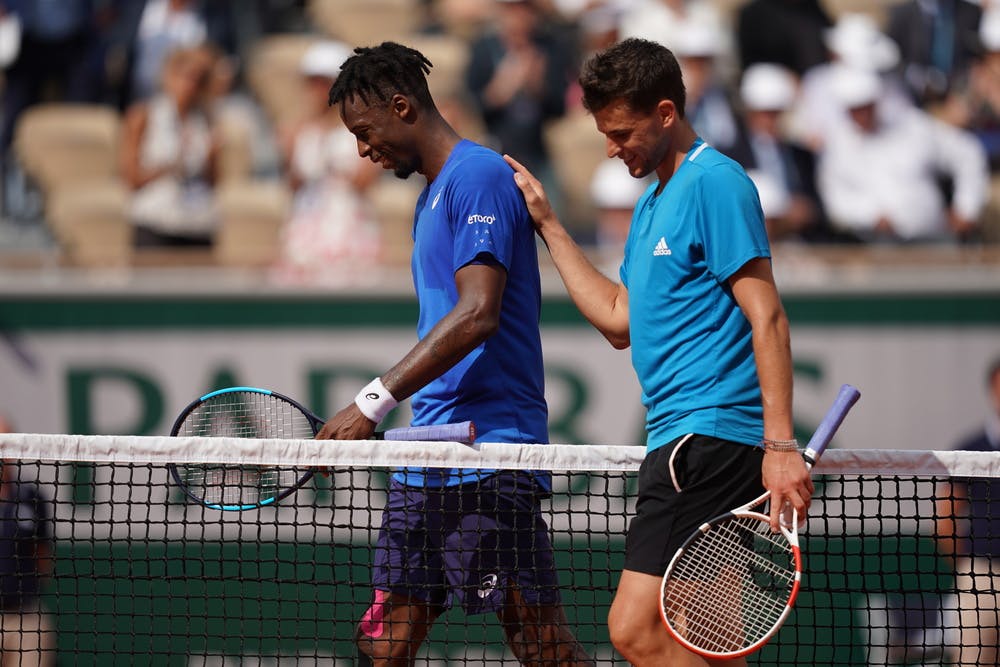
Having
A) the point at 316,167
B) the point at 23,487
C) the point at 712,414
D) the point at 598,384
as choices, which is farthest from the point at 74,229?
the point at 712,414

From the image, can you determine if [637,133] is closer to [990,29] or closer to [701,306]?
[701,306]

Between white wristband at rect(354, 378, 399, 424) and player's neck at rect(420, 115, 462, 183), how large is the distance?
0.69 meters

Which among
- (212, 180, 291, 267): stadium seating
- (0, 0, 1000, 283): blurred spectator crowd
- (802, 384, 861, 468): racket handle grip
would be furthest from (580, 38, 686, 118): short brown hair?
(212, 180, 291, 267): stadium seating

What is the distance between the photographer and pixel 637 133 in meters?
3.88

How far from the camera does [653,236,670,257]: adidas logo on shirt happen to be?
3818mm

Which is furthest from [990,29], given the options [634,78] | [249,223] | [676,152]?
[634,78]

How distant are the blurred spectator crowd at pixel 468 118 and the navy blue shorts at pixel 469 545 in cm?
391

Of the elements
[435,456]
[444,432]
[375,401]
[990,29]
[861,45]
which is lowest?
[435,456]

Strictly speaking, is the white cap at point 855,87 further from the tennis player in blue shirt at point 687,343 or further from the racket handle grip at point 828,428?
the racket handle grip at point 828,428

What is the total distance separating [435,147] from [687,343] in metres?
1.02

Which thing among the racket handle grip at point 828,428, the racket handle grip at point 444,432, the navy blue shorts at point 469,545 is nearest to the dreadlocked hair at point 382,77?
the racket handle grip at point 444,432

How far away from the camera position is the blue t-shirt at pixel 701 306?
12.2ft

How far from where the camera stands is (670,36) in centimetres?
955

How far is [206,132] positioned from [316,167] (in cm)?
78
